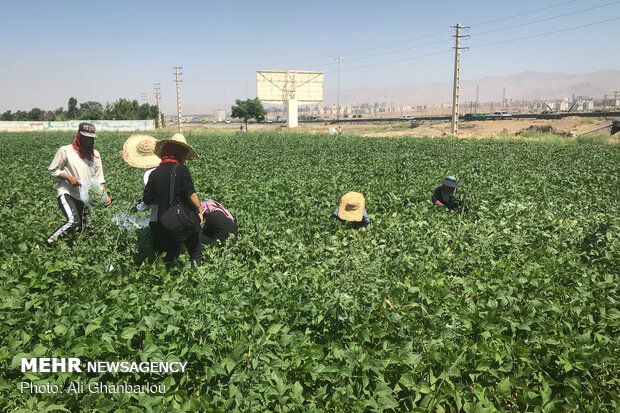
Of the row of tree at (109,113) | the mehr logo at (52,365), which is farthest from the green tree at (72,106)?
the mehr logo at (52,365)

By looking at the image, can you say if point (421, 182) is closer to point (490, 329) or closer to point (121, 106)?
point (490, 329)

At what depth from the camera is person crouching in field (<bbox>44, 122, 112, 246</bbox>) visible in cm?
516

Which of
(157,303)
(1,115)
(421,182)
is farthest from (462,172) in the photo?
(1,115)

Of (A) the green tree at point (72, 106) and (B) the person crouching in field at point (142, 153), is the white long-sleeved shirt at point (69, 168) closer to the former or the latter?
(B) the person crouching in field at point (142, 153)

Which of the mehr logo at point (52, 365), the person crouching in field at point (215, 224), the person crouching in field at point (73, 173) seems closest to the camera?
the mehr logo at point (52, 365)

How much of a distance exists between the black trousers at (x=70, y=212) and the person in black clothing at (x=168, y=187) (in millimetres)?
1302

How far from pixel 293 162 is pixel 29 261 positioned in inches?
468

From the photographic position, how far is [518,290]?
3.90m

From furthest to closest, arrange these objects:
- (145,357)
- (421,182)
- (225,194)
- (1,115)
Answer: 1. (1,115)
2. (421,182)
3. (225,194)
4. (145,357)

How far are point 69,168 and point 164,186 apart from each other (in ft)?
5.97

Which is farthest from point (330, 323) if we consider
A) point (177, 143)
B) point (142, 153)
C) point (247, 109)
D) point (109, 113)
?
point (109, 113)

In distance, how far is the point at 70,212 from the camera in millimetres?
5203

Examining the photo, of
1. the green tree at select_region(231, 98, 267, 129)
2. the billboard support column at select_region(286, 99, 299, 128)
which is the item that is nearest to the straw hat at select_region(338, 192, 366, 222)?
the billboard support column at select_region(286, 99, 299, 128)

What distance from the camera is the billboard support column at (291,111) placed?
55656mm
